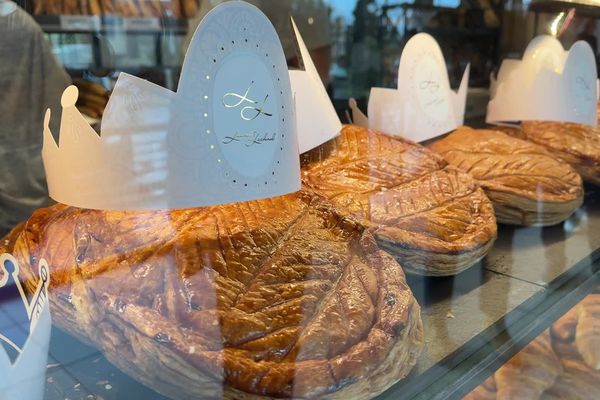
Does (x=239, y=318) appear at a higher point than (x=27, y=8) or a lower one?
lower

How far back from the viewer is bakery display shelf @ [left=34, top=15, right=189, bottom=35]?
1083mm

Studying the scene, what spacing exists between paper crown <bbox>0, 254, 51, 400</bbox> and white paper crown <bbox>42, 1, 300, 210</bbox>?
7.5 inches

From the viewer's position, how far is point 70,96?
38.9 inches

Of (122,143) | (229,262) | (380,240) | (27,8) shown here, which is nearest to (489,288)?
(380,240)

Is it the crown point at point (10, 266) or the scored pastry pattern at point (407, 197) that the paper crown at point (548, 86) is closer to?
the scored pastry pattern at point (407, 197)

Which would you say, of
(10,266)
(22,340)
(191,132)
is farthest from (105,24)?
(22,340)

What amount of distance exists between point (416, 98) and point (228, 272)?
1.11 meters

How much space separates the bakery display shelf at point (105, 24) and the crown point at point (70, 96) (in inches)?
6.3

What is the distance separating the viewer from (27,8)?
107 centimetres

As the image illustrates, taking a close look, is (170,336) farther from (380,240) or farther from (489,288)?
(489,288)

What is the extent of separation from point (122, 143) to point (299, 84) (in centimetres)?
63

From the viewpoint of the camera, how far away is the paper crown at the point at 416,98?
1.90m

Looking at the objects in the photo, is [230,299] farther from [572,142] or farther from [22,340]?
[572,142]

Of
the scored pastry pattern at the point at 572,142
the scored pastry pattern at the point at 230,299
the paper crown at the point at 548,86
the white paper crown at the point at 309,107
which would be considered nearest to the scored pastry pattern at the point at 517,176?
the scored pastry pattern at the point at 572,142
